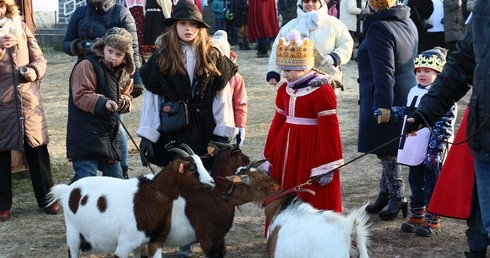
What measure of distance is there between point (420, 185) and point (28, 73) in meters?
3.39

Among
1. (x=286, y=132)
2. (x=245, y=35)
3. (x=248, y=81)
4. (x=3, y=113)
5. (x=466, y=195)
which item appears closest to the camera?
(x=466, y=195)

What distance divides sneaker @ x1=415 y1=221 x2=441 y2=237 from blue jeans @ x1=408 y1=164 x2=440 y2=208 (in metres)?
0.18

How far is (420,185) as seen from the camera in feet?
22.1

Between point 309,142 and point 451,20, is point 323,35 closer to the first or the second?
point 309,142

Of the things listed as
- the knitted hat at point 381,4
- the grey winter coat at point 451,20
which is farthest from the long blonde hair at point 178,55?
the grey winter coat at point 451,20

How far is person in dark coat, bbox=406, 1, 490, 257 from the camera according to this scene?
4461 mm

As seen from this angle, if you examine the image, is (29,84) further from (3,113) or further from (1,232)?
(1,232)

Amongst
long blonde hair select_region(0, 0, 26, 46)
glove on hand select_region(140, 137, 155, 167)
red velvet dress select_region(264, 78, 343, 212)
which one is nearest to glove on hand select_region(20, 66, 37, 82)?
long blonde hair select_region(0, 0, 26, 46)

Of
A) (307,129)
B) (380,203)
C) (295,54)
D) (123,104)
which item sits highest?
(295,54)

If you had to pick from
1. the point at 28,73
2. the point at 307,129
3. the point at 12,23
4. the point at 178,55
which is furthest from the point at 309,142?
the point at 12,23

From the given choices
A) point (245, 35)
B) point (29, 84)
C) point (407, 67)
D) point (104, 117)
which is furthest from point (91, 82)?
point (245, 35)

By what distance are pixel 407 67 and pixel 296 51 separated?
1588 mm

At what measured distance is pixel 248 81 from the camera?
15.9m

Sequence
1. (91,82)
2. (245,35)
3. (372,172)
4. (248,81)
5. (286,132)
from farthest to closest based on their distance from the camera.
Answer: (245,35) < (248,81) < (372,172) < (91,82) < (286,132)
